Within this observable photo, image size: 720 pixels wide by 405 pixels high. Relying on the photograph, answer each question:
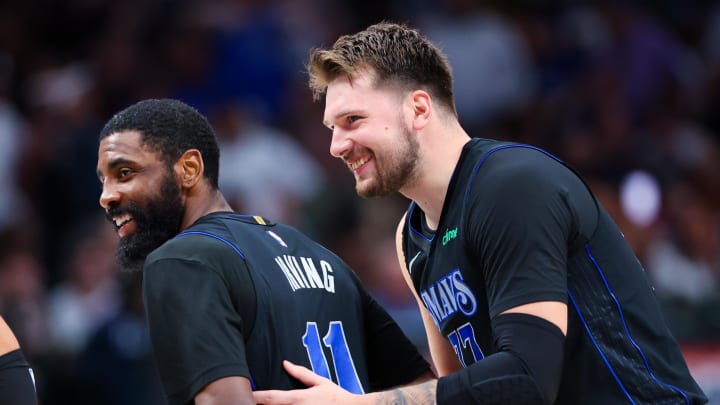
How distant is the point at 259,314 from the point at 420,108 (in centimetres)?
94

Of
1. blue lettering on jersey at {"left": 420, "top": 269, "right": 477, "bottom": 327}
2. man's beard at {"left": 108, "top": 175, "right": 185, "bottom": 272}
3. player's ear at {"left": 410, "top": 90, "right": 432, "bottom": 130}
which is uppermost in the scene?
player's ear at {"left": 410, "top": 90, "right": 432, "bottom": 130}

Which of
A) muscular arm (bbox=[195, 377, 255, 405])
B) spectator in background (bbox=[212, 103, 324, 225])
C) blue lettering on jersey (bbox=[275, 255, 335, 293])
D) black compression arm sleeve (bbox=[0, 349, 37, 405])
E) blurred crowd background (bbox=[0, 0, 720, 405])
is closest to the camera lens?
muscular arm (bbox=[195, 377, 255, 405])

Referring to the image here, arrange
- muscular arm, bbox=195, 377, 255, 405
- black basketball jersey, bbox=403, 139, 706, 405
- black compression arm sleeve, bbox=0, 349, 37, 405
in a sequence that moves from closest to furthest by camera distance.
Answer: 1. muscular arm, bbox=195, 377, 255, 405
2. black basketball jersey, bbox=403, 139, 706, 405
3. black compression arm sleeve, bbox=0, 349, 37, 405

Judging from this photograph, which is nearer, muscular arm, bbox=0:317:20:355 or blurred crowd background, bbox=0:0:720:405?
muscular arm, bbox=0:317:20:355

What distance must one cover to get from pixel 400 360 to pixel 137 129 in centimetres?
128

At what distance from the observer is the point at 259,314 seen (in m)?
3.45

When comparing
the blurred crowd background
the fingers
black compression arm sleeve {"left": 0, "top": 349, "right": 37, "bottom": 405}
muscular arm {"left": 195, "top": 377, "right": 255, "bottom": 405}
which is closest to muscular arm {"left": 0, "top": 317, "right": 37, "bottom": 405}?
black compression arm sleeve {"left": 0, "top": 349, "right": 37, "bottom": 405}

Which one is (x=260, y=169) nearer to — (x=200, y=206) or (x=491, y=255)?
(x=200, y=206)

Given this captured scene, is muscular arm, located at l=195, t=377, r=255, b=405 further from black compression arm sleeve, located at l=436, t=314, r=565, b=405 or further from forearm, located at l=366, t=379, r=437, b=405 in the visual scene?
black compression arm sleeve, located at l=436, t=314, r=565, b=405

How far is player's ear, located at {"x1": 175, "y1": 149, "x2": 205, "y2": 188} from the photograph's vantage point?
152 inches

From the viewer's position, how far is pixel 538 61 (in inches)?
392

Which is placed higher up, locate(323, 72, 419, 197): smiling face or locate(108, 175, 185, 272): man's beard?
locate(323, 72, 419, 197): smiling face

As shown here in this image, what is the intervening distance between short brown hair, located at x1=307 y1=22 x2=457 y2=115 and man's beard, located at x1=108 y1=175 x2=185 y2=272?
673 millimetres

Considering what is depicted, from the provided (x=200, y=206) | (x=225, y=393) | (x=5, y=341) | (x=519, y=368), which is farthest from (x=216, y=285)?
(x=519, y=368)
